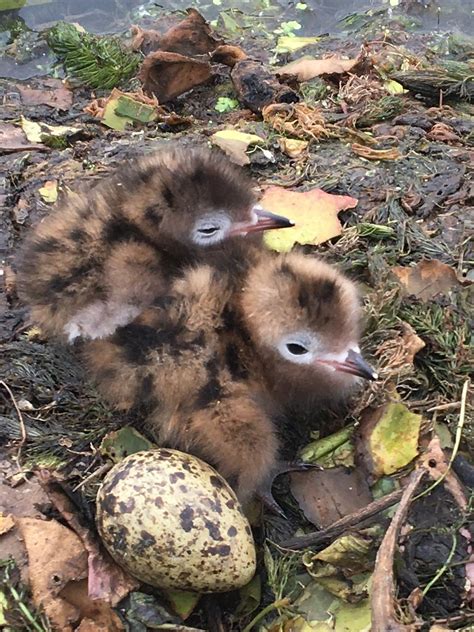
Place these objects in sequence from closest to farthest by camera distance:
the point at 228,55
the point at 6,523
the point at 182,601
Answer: the point at 182,601
the point at 6,523
the point at 228,55

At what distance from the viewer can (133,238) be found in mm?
2949

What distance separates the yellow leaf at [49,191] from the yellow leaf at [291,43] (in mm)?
2257

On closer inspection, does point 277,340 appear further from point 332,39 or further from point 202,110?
point 332,39

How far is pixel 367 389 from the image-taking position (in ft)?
9.21

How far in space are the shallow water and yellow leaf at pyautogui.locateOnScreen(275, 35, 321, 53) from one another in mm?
190

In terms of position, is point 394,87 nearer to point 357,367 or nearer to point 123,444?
point 357,367

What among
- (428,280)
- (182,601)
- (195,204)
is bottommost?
(182,601)

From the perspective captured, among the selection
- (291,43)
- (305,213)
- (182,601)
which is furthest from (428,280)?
(291,43)

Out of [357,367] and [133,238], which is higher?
[133,238]

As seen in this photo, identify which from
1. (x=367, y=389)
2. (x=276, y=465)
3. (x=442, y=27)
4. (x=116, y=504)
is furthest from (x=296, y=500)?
(x=442, y=27)

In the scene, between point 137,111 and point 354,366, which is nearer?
point 354,366

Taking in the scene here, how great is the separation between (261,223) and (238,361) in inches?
25.4

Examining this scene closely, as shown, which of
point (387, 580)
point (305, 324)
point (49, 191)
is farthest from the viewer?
point (49, 191)

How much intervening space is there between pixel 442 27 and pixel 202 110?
81.5 inches
